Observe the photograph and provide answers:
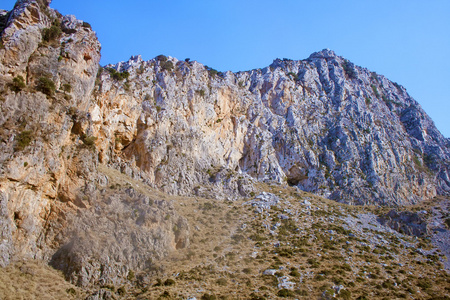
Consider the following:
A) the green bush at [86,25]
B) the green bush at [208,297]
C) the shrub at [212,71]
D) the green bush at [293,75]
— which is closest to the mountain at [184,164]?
the green bush at [293,75]

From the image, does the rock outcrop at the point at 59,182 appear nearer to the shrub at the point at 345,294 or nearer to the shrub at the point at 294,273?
the shrub at the point at 294,273

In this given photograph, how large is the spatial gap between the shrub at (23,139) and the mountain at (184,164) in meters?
0.18

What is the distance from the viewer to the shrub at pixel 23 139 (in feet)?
85.5

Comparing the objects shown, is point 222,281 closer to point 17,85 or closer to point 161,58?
point 17,85

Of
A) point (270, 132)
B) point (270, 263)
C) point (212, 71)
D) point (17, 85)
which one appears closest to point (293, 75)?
point (270, 132)

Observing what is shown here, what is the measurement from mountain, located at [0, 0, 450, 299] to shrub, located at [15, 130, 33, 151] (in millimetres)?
183

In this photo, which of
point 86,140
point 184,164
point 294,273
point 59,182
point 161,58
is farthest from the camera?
point 161,58

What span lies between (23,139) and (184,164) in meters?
26.4

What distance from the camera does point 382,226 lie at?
4916 centimetres

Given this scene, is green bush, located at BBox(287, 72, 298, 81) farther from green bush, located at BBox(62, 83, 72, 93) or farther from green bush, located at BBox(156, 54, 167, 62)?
green bush, located at BBox(62, 83, 72, 93)

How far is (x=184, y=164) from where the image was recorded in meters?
50.1

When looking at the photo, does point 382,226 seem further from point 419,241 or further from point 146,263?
point 146,263

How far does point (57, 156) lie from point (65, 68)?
40.8ft

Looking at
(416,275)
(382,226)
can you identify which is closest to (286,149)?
(382,226)
